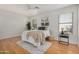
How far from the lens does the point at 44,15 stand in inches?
64.7

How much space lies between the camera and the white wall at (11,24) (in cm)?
155

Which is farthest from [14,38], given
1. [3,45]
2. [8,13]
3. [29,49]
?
[8,13]

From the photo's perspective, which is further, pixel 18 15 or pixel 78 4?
pixel 18 15

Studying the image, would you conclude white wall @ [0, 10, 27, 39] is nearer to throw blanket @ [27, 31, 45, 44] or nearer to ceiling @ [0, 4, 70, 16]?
ceiling @ [0, 4, 70, 16]

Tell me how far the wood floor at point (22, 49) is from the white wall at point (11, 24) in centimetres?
11

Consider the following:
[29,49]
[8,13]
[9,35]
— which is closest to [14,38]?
[9,35]

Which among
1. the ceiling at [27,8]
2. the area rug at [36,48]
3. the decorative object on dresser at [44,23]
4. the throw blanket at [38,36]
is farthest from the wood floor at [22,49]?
the ceiling at [27,8]

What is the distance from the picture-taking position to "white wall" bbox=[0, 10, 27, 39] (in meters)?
1.55

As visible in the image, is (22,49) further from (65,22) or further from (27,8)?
(65,22)
